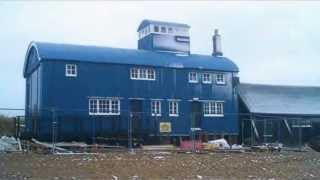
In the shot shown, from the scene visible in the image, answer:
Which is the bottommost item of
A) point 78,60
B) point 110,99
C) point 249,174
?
point 249,174

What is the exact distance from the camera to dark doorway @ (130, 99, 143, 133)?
41.3 m

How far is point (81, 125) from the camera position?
40.0 m

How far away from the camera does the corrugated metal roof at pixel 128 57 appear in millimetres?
41125

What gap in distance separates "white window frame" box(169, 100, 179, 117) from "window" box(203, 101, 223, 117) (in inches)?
91.6

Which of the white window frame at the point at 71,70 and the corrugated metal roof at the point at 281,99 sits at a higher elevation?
the white window frame at the point at 71,70

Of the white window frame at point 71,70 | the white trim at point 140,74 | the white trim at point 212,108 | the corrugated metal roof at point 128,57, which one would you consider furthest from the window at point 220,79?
the white window frame at point 71,70

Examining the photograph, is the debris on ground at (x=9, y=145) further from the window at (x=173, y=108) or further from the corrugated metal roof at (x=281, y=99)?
the corrugated metal roof at (x=281, y=99)

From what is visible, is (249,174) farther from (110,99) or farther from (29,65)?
(29,65)

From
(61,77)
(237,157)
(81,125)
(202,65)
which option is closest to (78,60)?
(61,77)

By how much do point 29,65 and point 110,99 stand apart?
802 centimetres

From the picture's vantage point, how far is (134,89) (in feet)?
142

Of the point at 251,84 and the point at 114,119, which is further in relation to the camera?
the point at 251,84

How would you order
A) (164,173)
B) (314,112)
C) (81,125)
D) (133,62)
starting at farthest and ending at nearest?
(314,112) → (133,62) → (81,125) → (164,173)

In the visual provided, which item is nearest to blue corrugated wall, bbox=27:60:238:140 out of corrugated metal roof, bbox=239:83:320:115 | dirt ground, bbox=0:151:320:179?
corrugated metal roof, bbox=239:83:320:115
